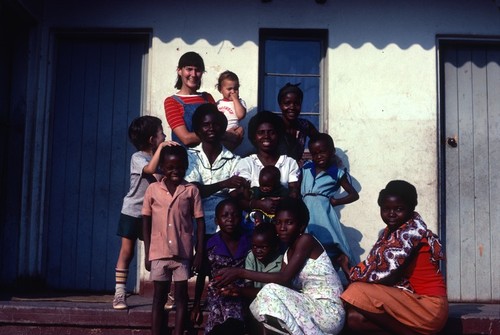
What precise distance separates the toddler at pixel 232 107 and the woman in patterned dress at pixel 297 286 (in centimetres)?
128

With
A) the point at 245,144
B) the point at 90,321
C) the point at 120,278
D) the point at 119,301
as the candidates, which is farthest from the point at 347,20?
the point at 90,321

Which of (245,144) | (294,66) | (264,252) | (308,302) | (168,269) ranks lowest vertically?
(308,302)

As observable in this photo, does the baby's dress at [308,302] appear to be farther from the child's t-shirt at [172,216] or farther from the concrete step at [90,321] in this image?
the concrete step at [90,321]

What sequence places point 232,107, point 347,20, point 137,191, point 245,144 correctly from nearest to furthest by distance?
point 137,191 → point 232,107 → point 245,144 → point 347,20

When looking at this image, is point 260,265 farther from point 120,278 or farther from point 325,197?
point 120,278

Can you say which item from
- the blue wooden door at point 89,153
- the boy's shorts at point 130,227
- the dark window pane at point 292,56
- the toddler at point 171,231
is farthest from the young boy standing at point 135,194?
the dark window pane at point 292,56

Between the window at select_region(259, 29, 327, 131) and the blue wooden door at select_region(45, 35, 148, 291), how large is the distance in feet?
4.12

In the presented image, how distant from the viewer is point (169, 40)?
6.57 meters

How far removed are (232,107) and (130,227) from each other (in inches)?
54.9

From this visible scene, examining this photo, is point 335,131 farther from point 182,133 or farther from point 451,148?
point 182,133

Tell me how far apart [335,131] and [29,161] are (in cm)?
301

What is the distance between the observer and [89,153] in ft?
22.2

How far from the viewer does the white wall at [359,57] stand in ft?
21.2

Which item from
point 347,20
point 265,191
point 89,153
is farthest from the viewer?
point 89,153
